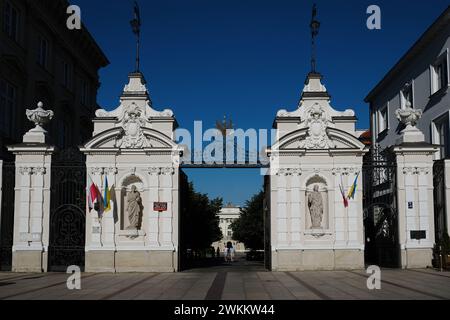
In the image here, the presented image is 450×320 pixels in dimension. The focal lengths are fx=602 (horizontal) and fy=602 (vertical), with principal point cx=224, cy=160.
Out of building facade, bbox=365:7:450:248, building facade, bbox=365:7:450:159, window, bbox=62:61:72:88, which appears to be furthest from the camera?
window, bbox=62:61:72:88

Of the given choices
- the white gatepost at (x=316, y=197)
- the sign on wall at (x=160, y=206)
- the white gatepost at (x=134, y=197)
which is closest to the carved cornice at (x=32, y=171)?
the white gatepost at (x=134, y=197)

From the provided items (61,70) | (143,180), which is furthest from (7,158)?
(61,70)

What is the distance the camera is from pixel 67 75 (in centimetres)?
3922

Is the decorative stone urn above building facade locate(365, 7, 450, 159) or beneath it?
beneath

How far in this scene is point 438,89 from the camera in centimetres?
3033

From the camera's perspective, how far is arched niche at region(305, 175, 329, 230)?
2367 centimetres

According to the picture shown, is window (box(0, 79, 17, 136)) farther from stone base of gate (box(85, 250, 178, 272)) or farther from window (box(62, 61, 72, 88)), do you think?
stone base of gate (box(85, 250, 178, 272))

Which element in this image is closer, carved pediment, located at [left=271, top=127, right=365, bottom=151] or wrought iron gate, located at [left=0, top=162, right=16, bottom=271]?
carved pediment, located at [left=271, top=127, right=365, bottom=151]

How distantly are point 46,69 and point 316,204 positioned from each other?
61.9 feet

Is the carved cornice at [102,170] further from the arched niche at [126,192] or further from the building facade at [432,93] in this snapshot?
the building facade at [432,93]

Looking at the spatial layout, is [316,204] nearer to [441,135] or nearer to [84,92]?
[441,135]

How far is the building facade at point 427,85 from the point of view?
2912 cm

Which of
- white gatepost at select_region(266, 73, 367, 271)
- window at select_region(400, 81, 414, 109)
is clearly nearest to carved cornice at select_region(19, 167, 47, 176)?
white gatepost at select_region(266, 73, 367, 271)

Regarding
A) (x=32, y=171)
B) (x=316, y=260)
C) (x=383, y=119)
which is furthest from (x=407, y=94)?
(x=32, y=171)
